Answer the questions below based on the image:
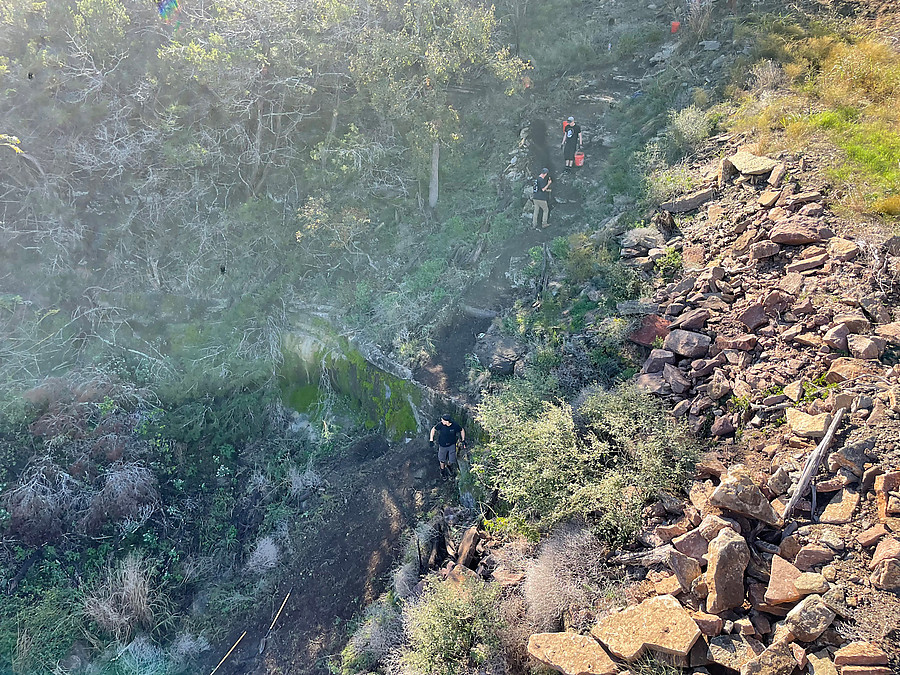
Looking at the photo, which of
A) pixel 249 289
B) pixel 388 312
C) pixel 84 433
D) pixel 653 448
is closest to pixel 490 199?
pixel 388 312

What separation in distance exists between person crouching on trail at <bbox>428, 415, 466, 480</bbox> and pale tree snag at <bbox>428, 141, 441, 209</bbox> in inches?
201

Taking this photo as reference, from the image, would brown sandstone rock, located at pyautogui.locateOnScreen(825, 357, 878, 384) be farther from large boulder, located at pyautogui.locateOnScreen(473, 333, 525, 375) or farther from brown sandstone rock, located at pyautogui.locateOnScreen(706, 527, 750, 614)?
large boulder, located at pyautogui.locateOnScreen(473, 333, 525, 375)

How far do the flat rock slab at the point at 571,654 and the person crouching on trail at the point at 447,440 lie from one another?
309 centimetres

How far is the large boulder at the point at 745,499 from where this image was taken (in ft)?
12.9

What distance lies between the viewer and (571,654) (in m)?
3.74

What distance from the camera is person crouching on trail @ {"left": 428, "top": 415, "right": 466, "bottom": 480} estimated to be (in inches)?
270

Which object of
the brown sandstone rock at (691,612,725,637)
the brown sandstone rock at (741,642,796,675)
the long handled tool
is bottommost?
the long handled tool

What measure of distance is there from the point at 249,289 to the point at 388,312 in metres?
2.96

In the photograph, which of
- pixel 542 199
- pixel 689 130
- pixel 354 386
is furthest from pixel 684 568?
pixel 689 130

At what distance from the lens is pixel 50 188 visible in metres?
9.50

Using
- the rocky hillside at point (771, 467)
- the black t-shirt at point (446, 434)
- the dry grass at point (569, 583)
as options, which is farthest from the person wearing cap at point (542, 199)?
the dry grass at point (569, 583)

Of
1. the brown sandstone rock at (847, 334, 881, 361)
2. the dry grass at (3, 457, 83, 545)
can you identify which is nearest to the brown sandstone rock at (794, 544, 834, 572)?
the brown sandstone rock at (847, 334, 881, 361)

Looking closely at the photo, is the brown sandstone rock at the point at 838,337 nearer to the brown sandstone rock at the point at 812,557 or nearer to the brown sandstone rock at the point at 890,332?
the brown sandstone rock at the point at 890,332

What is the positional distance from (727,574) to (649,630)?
679 millimetres
